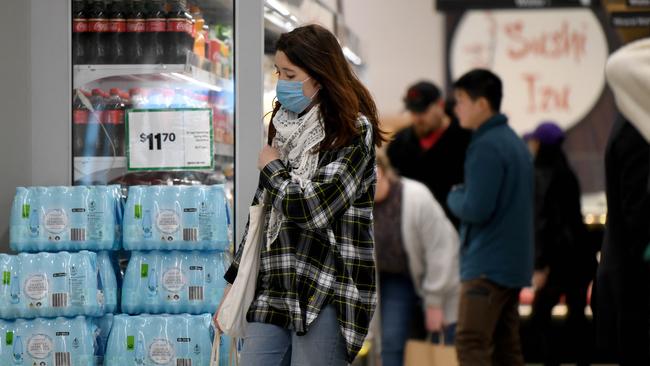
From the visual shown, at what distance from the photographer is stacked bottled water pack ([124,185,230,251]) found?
13.9ft

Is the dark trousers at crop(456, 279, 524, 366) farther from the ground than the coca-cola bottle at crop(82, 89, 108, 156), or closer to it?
closer to it

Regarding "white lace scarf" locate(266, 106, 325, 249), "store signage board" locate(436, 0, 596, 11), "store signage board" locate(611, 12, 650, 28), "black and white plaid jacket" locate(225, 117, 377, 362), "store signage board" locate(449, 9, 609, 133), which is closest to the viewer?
"black and white plaid jacket" locate(225, 117, 377, 362)

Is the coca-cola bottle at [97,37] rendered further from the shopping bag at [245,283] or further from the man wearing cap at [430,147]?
the man wearing cap at [430,147]

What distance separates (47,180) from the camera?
4617mm

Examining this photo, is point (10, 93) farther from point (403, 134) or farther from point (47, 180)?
point (403, 134)

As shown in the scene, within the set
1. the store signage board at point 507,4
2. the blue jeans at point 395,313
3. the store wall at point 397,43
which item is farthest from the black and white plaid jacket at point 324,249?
the store wall at point 397,43

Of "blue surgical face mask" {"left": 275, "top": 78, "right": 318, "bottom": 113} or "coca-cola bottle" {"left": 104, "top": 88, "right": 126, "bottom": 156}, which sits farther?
"coca-cola bottle" {"left": 104, "top": 88, "right": 126, "bottom": 156}

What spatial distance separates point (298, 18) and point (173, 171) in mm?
1086

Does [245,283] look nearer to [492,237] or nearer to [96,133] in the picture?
[96,133]

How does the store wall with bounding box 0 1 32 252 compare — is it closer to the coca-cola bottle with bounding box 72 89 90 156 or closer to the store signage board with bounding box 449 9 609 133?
the coca-cola bottle with bounding box 72 89 90 156

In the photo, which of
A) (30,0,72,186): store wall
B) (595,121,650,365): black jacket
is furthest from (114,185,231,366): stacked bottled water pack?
(595,121,650,365): black jacket

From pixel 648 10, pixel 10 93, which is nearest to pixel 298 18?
pixel 10 93

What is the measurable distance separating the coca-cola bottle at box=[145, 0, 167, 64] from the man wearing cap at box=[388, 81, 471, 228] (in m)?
2.51

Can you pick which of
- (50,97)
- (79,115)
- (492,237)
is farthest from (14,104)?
(492,237)
